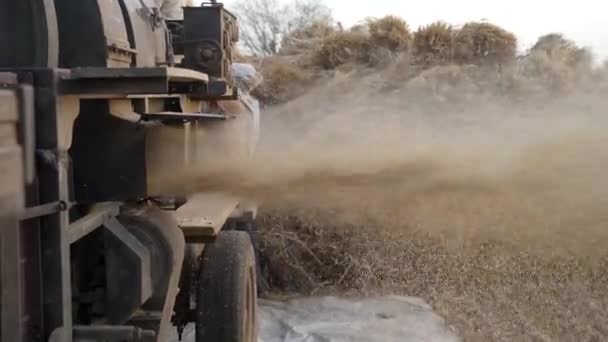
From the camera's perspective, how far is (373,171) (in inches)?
217

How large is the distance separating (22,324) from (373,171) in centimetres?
280

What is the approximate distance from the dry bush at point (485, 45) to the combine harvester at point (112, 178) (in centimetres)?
535

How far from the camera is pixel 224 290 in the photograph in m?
4.85

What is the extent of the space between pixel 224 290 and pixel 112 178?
99 centimetres

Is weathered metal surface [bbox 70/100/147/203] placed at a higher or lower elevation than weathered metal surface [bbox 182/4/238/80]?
lower

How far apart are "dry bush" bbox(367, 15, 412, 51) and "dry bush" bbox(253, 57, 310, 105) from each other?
959 mm

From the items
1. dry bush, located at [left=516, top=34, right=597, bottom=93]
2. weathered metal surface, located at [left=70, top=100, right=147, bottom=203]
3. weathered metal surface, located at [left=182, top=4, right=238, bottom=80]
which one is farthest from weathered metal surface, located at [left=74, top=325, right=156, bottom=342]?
dry bush, located at [left=516, top=34, right=597, bottom=93]

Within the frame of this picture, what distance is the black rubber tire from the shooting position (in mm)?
4758

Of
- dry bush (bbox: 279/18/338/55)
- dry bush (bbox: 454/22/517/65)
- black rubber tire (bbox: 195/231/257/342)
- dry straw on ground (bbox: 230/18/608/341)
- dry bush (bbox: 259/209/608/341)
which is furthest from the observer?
dry bush (bbox: 279/18/338/55)

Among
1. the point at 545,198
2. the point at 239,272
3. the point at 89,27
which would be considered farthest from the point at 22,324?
the point at 545,198

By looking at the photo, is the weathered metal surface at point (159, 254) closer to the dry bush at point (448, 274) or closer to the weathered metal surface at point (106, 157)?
the weathered metal surface at point (106, 157)

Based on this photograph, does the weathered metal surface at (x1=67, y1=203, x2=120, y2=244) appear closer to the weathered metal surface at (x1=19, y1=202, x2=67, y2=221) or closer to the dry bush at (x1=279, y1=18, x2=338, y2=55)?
the weathered metal surface at (x1=19, y1=202, x2=67, y2=221)

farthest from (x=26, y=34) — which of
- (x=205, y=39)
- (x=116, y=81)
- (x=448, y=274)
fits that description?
(x=448, y=274)

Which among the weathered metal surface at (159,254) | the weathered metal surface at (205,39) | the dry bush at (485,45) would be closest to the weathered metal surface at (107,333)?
the weathered metal surface at (159,254)
